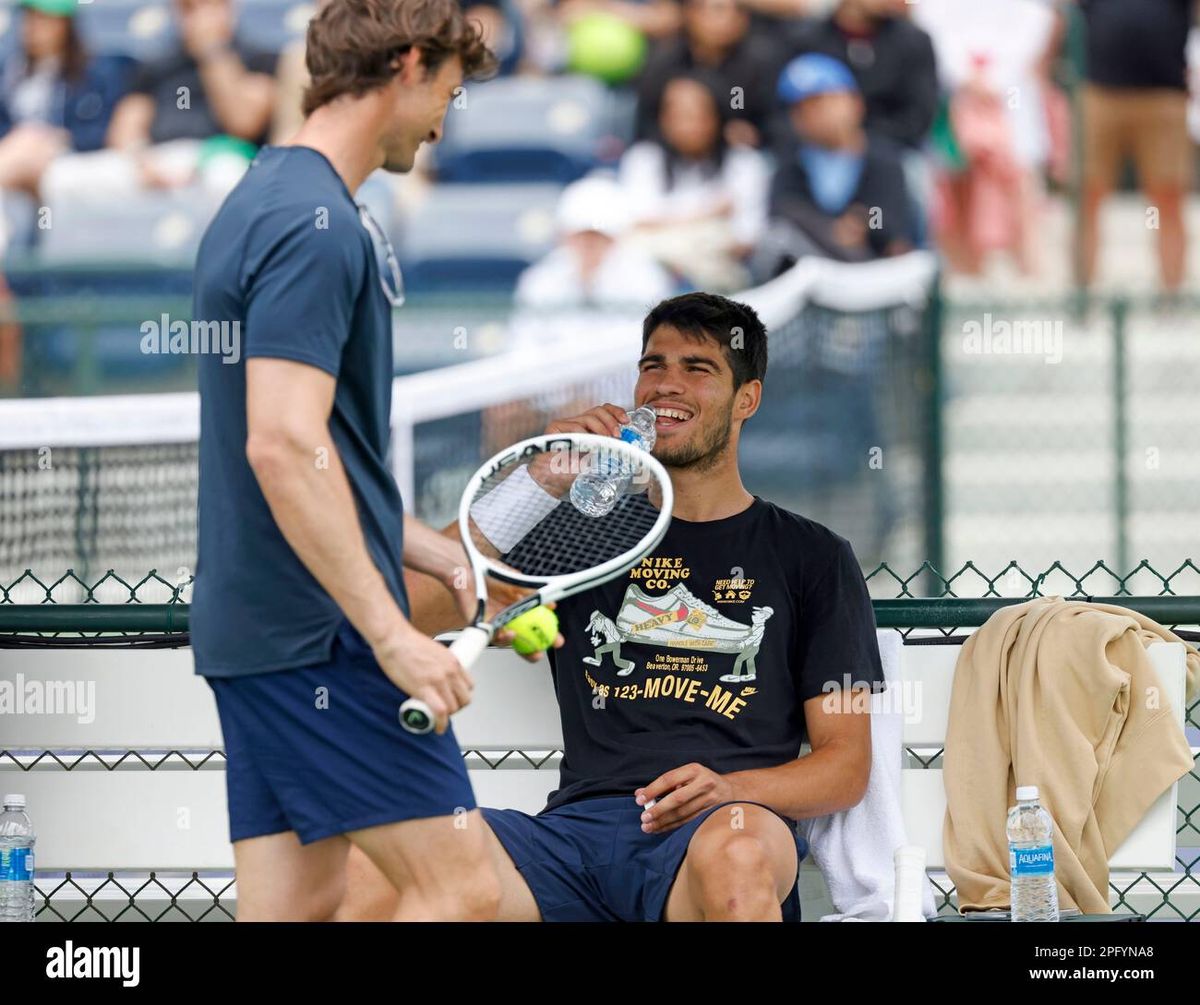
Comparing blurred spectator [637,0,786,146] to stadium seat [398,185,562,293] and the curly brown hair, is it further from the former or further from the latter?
the curly brown hair

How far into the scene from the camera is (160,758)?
11.4 ft

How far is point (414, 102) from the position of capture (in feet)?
7.34

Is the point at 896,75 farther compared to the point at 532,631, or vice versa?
the point at 896,75

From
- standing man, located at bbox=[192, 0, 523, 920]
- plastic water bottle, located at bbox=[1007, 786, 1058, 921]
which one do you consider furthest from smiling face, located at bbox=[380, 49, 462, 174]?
plastic water bottle, located at bbox=[1007, 786, 1058, 921]

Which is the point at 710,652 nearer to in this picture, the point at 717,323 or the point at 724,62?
the point at 717,323

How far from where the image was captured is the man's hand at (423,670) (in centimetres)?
211

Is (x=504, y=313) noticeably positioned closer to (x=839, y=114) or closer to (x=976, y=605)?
(x=839, y=114)

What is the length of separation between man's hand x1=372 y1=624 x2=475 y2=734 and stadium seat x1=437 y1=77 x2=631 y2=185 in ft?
17.9

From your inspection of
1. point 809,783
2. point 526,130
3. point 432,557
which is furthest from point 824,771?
point 526,130

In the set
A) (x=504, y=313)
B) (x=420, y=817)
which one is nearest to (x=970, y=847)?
(x=420, y=817)

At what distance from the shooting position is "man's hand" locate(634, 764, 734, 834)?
111 inches

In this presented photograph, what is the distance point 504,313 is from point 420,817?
4200 mm

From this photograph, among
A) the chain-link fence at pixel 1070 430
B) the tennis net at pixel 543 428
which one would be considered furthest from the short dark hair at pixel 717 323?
the chain-link fence at pixel 1070 430

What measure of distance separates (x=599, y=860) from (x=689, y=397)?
2.68 feet
